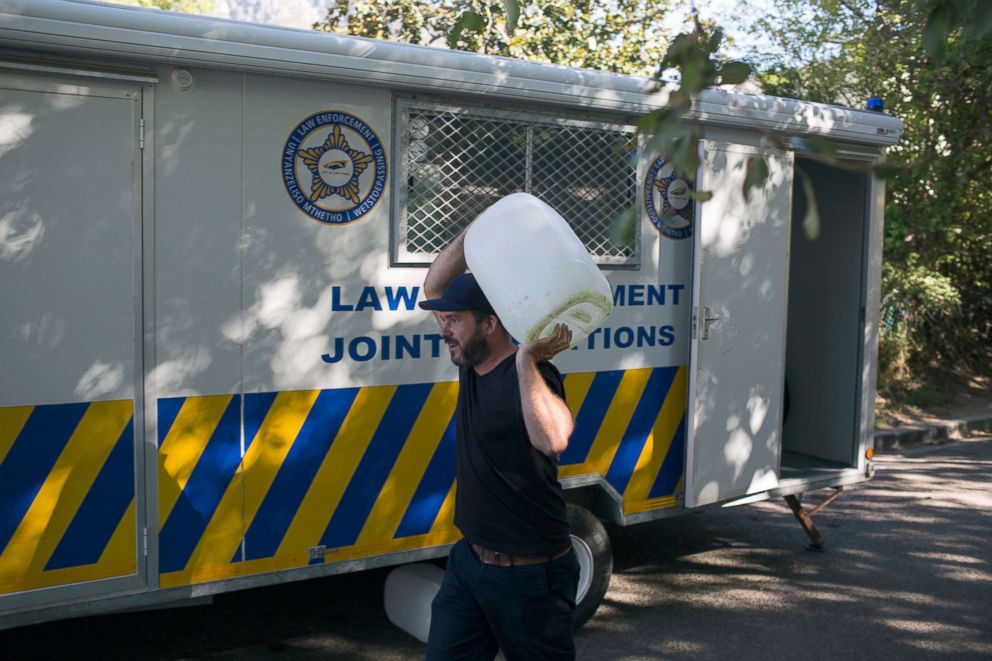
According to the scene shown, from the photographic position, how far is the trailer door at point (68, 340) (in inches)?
145

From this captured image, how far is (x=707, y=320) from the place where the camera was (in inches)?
213

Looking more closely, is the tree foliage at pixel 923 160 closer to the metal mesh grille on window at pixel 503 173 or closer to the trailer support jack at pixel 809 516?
the trailer support jack at pixel 809 516

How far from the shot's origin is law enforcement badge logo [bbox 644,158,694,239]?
Answer: 5.30 metres

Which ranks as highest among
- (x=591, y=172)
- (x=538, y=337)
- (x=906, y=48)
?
(x=906, y=48)

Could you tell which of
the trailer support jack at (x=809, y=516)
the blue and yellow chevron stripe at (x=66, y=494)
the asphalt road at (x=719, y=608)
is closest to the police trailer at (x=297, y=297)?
the blue and yellow chevron stripe at (x=66, y=494)

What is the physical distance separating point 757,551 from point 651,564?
31.3 inches

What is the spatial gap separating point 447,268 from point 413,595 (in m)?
1.80

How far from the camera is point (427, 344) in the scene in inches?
183

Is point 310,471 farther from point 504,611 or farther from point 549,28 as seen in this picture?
point 549,28

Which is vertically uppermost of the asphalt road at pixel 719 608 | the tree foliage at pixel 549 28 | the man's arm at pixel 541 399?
the tree foliage at pixel 549 28

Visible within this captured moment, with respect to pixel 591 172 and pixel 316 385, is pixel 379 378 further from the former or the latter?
pixel 591 172

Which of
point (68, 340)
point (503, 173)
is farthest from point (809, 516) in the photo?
point (68, 340)

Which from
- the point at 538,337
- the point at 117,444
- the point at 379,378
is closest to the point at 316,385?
the point at 379,378

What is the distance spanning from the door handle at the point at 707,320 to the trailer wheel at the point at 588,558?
111 cm
